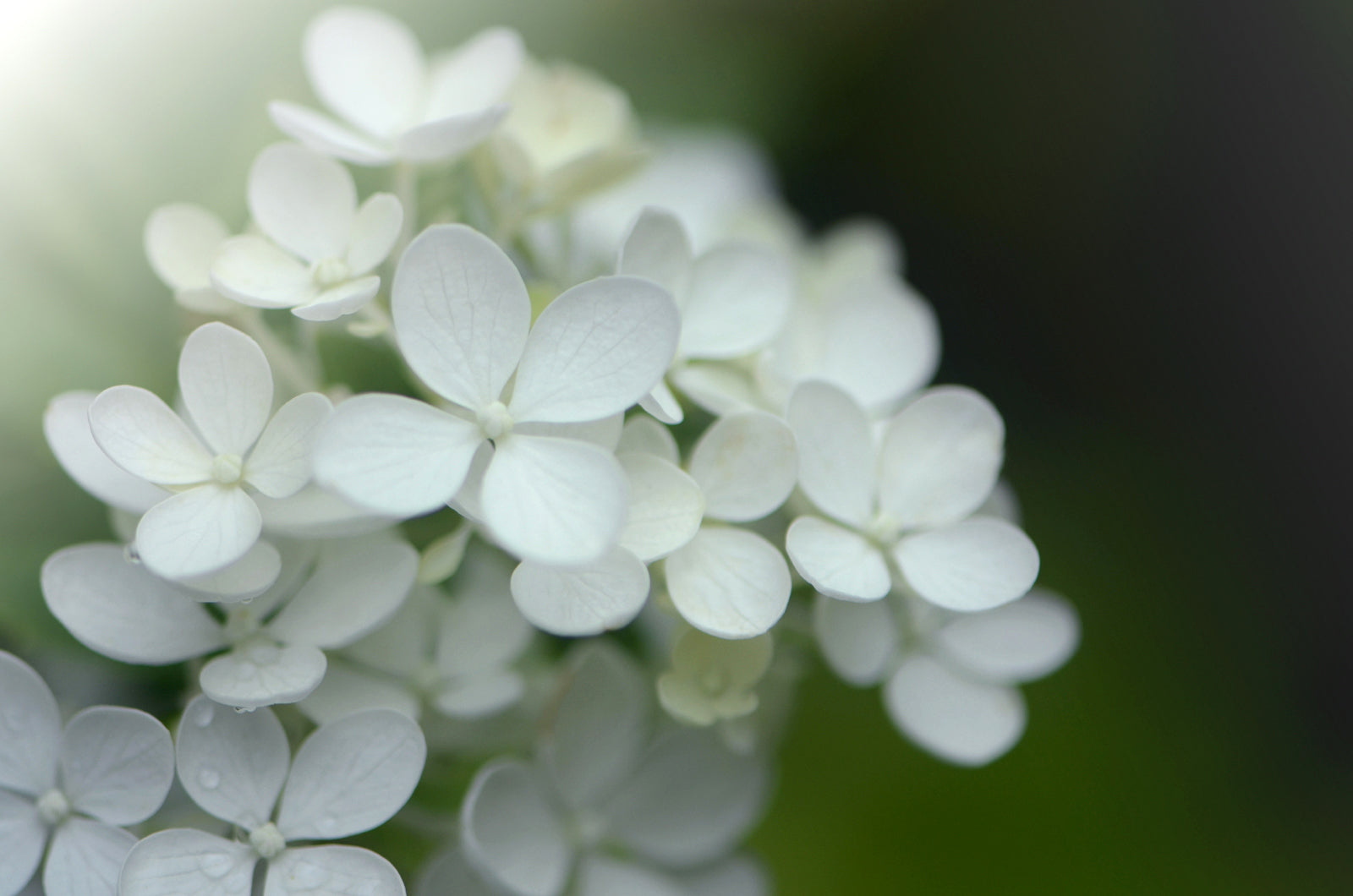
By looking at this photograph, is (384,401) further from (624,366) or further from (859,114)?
(859,114)

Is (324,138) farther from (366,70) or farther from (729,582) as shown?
(729,582)

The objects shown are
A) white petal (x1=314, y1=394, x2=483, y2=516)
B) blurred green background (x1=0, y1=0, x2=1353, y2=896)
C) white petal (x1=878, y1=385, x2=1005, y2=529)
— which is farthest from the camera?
blurred green background (x1=0, y1=0, x2=1353, y2=896)

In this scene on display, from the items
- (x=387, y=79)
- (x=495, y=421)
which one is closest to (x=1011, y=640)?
(x=495, y=421)

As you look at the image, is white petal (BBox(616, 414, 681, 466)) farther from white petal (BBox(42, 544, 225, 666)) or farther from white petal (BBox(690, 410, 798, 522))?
white petal (BBox(42, 544, 225, 666))

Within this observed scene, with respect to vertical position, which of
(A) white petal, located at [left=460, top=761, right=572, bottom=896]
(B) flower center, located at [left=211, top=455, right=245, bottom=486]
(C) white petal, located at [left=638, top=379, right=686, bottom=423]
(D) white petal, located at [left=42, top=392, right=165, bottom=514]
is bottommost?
(A) white petal, located at [left=460, top=761, right=572, bottom=896]

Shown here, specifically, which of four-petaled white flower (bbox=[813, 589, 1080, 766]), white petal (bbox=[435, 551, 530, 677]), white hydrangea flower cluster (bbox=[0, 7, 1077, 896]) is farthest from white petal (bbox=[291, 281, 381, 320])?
four-petaled white flower (bbox=[813, 589, 1080, 766])

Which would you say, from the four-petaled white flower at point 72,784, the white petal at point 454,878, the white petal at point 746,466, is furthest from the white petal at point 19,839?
the white petal at point 746,466
